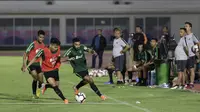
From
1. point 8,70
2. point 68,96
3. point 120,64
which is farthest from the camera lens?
point 8,70

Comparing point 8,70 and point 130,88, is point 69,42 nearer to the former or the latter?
point 8,70

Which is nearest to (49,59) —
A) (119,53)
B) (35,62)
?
(35,62)

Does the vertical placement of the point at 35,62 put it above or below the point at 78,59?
below

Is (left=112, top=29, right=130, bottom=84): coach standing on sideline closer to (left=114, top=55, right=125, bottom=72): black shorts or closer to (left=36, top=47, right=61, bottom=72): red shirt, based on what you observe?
(left=114, top=55, right=125, bottom=72): black shorts

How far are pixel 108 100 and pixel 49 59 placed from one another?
6.37 ft

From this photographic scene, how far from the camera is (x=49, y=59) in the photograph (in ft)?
47.5

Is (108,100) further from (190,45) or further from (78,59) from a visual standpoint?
(190,45)

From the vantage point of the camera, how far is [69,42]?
50.0 meters

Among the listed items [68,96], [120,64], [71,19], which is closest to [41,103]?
[68,96]

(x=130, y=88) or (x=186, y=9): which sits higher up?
(x=186, y=9)

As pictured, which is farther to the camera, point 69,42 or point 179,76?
point 69,42

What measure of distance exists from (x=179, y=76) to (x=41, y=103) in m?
5.46

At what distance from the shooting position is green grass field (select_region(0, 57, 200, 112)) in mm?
13188

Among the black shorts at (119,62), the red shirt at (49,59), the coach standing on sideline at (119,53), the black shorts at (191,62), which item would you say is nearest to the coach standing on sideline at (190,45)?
the black shorts at (191,62)
